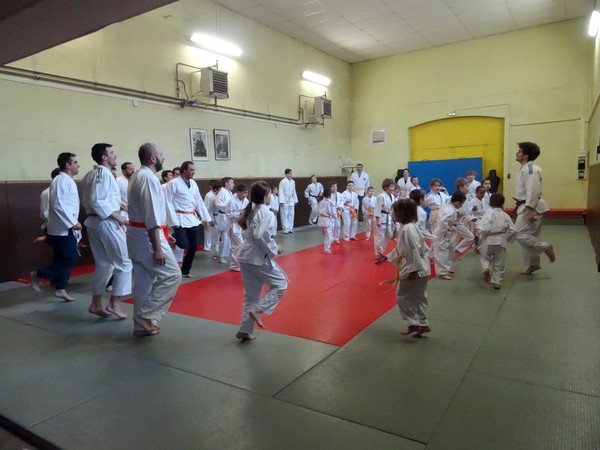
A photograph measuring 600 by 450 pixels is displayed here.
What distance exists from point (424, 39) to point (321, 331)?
11.9m

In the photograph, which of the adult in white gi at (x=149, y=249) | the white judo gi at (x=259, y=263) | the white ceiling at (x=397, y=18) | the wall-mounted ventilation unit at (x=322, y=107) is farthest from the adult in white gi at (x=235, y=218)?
the wall-mounted ventilation unit at (x=322, y=107)

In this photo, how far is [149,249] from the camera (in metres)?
3.66

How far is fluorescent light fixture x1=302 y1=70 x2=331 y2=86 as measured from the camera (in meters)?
12.7

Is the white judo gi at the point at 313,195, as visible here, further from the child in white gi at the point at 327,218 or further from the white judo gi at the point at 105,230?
the white judo gi at the point at 105,230

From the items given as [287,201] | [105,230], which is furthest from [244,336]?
[287,201]

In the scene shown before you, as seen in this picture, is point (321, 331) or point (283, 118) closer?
point (321, 331)

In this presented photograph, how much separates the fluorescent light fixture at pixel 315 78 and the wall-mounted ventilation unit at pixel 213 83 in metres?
4.06

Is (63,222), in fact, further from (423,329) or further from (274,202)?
(274,202)

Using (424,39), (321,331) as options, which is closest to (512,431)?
(321,331)

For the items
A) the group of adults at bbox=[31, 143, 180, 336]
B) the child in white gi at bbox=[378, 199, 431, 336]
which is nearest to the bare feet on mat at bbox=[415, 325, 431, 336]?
the child in white gi at bbox=[378, 199, 431, 336]

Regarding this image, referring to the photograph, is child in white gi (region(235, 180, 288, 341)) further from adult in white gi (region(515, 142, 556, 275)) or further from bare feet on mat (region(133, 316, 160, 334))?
adult in white gi (region(515, 142, 556, 275))

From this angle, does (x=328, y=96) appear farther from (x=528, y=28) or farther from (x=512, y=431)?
(x=512, y=431)

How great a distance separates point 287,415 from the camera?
243cm

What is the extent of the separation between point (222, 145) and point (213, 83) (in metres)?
1.50
